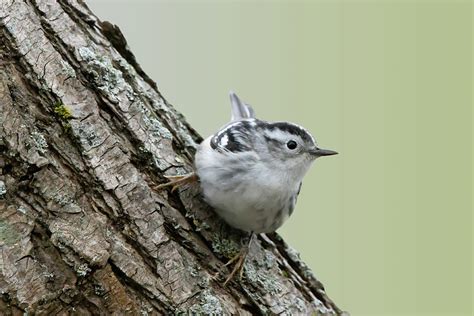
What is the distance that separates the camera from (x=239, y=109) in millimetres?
4219

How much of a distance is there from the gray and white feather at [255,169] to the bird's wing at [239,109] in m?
0.73

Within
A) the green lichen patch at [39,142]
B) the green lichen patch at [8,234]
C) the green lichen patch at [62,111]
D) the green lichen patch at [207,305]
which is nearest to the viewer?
the green lichen patch at [8,234]

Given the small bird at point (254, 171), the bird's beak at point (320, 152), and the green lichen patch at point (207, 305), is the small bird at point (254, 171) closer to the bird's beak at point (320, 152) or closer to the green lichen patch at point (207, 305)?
the bird's beak at point (320, 152)

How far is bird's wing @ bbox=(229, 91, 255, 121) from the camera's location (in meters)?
4.18

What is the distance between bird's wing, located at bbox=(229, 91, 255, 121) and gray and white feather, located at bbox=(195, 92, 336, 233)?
729mm

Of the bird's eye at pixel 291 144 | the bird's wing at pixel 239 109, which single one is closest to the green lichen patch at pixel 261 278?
the bird's eye at pixel 291 144

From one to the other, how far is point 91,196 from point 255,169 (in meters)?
0.90

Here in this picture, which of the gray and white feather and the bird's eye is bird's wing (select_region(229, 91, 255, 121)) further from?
the bird's eye

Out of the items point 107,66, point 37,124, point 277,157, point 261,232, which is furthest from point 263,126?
point 37,124

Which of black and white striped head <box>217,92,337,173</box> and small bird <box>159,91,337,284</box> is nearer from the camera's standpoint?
small bird <box>159,91,337,284</box>

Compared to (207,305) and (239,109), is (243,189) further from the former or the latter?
(239,109)

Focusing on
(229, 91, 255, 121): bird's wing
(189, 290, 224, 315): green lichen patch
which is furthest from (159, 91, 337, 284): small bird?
(229, 91, 255, 121): bird's wing

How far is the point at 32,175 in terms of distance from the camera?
2549mm

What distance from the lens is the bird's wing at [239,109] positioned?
4.18 metres
